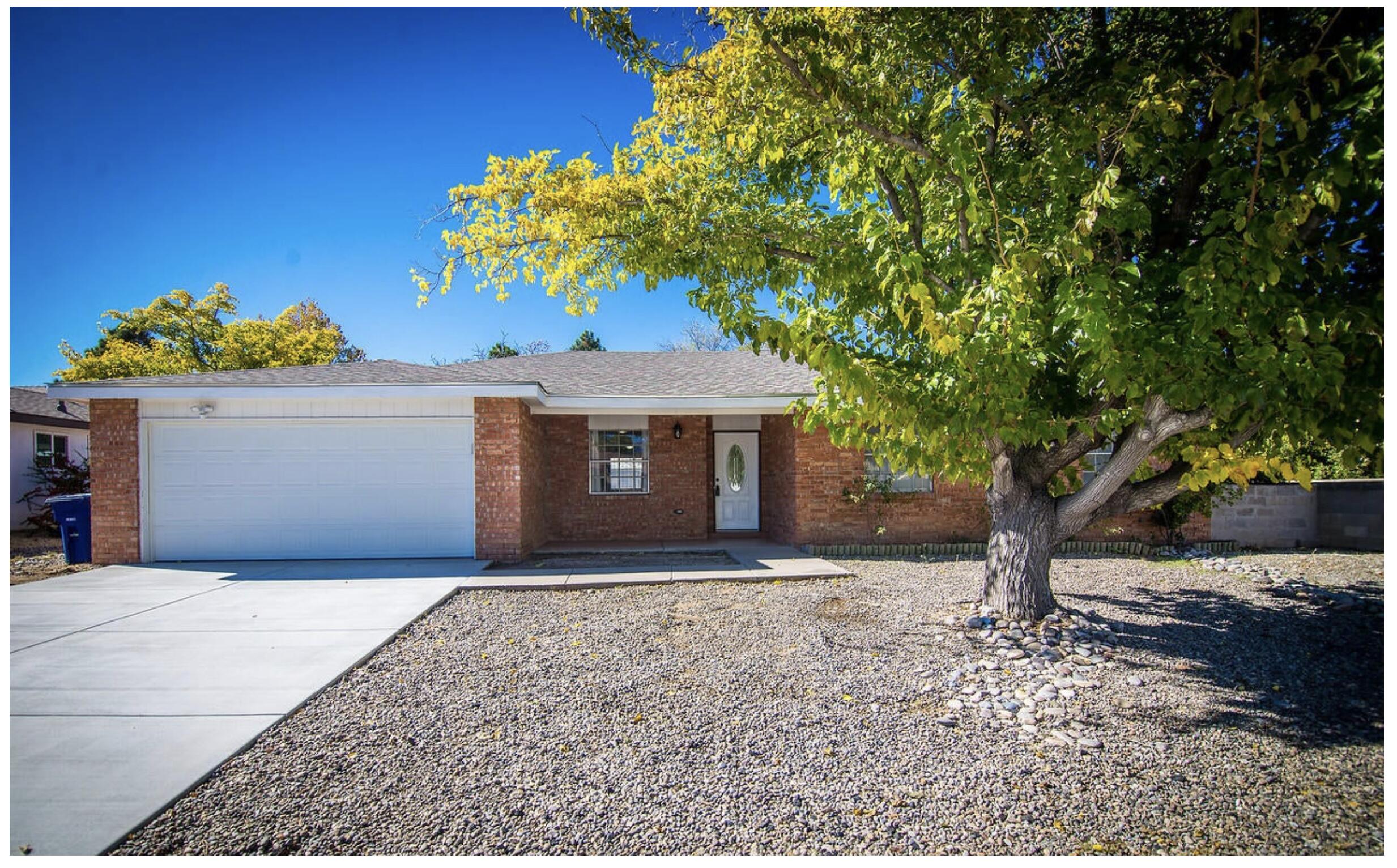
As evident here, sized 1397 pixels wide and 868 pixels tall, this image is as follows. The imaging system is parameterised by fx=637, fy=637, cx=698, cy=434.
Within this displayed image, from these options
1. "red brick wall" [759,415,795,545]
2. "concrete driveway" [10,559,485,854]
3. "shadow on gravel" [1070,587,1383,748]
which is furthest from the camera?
"red brick wall" [759,415,795,545]

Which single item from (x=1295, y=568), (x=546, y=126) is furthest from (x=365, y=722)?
(x=1295, y=568)

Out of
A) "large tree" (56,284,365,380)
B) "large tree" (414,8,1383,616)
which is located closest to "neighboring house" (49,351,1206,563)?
"large tree" (414,8,1383,616)

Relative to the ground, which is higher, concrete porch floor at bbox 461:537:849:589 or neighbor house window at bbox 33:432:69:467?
neighbor house window at bbox 33:432:69:467

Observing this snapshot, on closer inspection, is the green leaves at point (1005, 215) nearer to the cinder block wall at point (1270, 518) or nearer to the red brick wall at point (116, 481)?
the red brick wall at point (116, 481)

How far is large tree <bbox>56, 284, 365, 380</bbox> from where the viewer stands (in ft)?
73.8

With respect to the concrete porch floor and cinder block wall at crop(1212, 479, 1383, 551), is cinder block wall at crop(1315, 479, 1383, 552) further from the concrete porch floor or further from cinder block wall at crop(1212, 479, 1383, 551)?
the concrete porch floor

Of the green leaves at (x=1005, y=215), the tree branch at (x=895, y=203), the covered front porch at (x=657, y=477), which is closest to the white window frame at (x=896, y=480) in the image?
the covered front porch at (x=657, y=477)

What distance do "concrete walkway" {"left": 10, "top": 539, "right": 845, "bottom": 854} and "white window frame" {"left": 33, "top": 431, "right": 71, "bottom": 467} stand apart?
927 cm

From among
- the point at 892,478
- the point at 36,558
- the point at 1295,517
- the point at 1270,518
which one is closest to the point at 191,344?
the point at 36,558

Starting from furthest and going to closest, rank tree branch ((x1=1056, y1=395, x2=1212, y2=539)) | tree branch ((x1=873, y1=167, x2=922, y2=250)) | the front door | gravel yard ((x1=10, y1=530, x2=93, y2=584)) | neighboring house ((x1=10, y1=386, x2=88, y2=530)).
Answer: neighboring house ((x1=10, y1=386, x2=88, y2=530))
the front door
gravel yard ((x1=10, y1=530, x2=93, y2=584))
tree branch ((x1=873, y1=167, x2=922, y2=250))
tree branch ((x1=1056, y1=395, x2=1212, y2=539))

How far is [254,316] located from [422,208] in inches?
915

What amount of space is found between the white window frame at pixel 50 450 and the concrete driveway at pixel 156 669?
31.4ft

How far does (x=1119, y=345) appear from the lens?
379cm

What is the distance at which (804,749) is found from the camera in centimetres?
332
